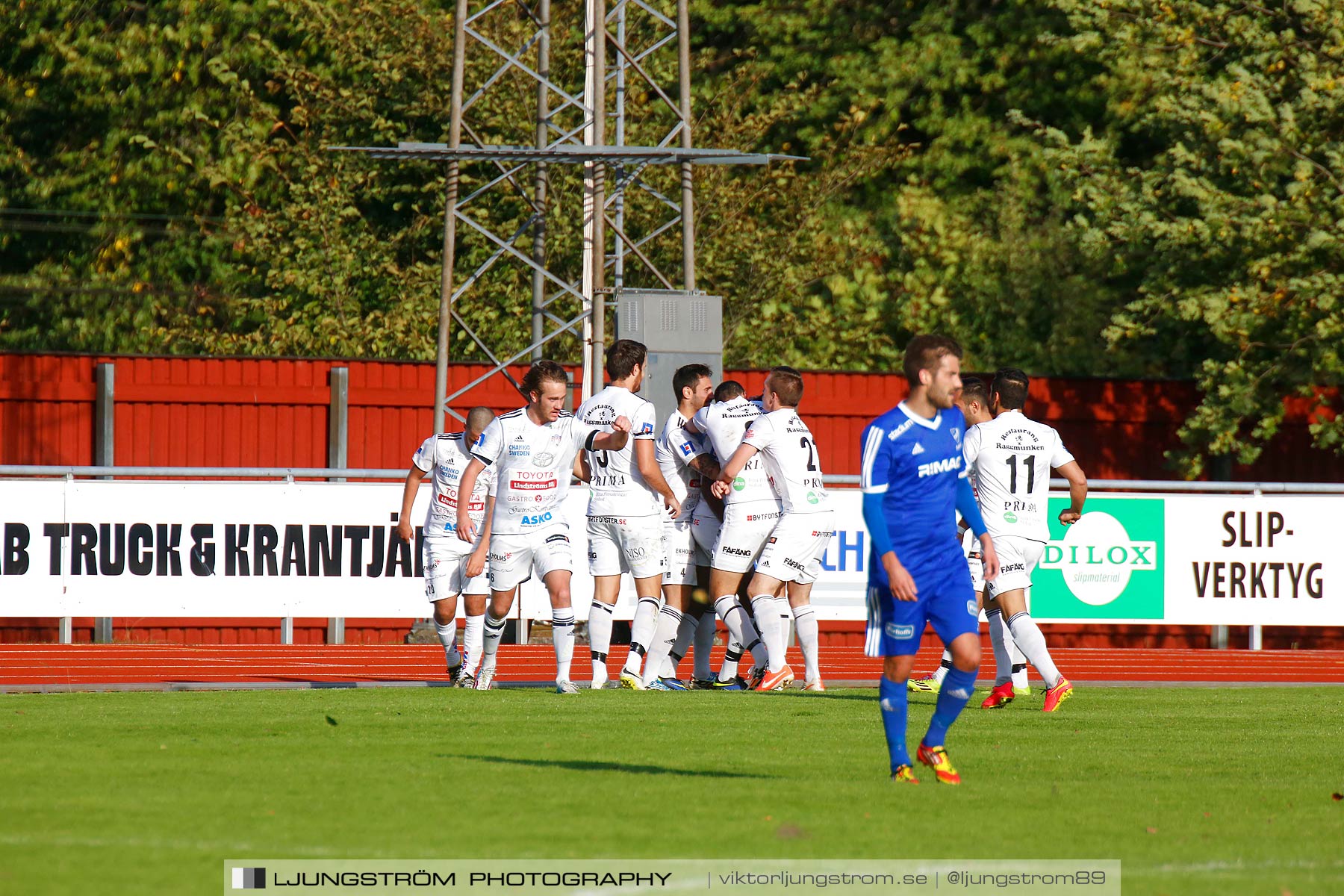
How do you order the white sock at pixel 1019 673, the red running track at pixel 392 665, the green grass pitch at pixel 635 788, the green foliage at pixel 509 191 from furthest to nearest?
1. the green foliage at pixel 509 191
2. the red running track at pixel 392 665
3. the white sock at pixel 1019 673
4. the green grass pitch at pixel 635 788

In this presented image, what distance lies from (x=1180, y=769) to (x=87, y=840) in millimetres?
5036

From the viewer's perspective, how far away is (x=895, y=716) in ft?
24.9

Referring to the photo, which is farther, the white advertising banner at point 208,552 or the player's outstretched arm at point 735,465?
the white advertising banner at point 208,552

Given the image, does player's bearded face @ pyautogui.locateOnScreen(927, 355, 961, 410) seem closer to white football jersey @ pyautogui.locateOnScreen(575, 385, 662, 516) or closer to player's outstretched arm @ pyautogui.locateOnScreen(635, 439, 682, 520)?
player's outstretched arm @ pyautogui.locateOnScreen(635, 439, 682, 520)

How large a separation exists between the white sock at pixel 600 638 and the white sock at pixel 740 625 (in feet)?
2.56

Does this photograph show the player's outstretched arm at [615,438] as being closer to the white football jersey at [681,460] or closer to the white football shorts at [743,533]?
the white football jersey at [681,460]

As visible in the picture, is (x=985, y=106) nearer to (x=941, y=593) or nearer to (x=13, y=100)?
(x=13, y=100)

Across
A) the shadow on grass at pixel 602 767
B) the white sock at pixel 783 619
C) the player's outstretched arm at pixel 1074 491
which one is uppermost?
the player's outstretched arm at pixel 1074 491

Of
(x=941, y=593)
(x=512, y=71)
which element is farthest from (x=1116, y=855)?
(x=512, y=71)

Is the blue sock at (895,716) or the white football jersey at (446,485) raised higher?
the white football jersey at (446,485)

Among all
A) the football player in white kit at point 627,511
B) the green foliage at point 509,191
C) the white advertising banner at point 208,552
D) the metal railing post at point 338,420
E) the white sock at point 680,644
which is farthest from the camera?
the green foliage at point 509,191

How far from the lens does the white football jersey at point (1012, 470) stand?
1173cm

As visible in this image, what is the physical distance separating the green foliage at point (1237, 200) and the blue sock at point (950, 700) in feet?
49.7

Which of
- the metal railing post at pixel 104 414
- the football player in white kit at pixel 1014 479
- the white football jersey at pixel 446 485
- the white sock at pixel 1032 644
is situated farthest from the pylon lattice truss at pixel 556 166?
the white sock at pixel 1032 644
